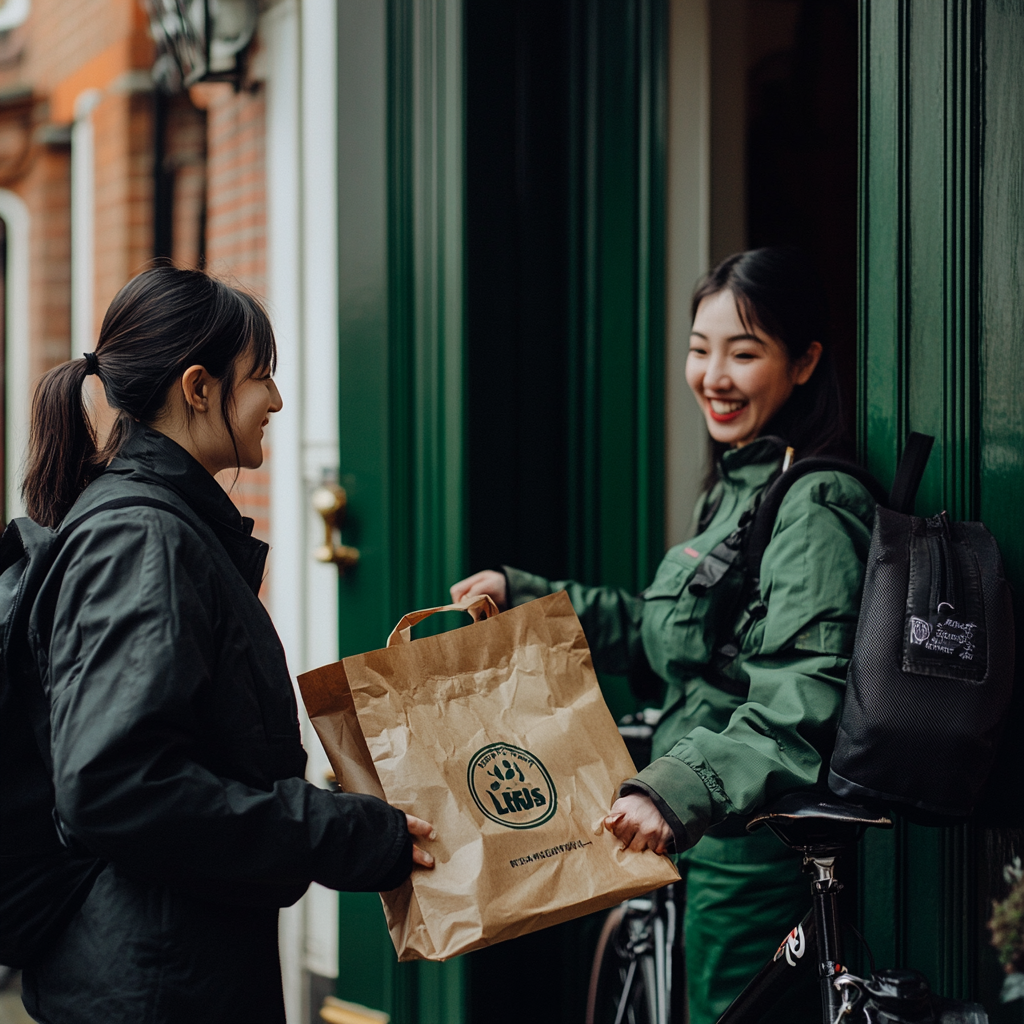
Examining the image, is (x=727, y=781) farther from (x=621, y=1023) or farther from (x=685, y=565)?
(x=621, y=1023)

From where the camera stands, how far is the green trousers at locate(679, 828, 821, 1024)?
1.90 m

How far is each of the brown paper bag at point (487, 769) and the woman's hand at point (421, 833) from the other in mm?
13

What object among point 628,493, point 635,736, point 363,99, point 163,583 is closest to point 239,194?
point 363,99

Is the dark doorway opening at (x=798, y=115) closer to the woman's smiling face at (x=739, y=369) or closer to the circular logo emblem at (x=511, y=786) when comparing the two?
the woman's smiling face at (x=739, y=369)

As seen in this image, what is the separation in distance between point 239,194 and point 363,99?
3.71ft

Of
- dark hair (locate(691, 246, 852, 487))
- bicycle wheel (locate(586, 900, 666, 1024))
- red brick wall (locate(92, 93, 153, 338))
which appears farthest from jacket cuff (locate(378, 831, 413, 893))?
red brick wall (locate(92, 93, 153, 338))

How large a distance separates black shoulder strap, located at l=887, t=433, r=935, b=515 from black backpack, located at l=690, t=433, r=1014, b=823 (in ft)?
0.32

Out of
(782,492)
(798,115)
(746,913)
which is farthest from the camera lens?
(798,115)

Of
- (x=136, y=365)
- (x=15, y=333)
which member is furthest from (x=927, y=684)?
(x=15, y=333)

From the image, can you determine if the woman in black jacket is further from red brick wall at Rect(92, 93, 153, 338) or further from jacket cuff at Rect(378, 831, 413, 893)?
red brick wall at Rect(92, 93, 153, 338)

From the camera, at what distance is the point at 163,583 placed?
126cm

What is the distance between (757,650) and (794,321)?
A: 2.14ft

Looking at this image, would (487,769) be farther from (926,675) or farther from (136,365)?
(136,365)

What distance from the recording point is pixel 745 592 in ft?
5.98
